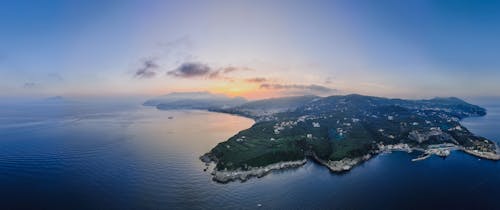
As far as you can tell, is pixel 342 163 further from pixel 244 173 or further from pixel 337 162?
pixel 244 173

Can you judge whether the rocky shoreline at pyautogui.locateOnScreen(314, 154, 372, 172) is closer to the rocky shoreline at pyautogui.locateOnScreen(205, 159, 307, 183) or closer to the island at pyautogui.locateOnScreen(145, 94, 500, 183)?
the island at pyautogui.locateOnScreen(145, 94, 500, 183)

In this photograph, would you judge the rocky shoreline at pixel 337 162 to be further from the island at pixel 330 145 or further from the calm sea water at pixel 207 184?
the calm sea water at pixel 207 184

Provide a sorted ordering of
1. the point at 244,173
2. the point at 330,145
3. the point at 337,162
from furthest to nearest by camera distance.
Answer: the point at 330,145, the point at 337,162, the point at 244,173

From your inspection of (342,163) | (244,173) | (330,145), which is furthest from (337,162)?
(244,173)

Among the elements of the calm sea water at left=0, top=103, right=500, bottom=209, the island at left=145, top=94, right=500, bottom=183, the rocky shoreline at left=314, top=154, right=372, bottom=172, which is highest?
the island at left=145, top=94, right=500, bottom=183

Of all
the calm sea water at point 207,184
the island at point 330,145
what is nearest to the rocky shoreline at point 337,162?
the island at point 330,145

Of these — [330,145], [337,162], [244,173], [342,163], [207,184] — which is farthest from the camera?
[330,145]

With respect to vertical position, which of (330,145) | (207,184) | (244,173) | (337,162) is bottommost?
(207,184)

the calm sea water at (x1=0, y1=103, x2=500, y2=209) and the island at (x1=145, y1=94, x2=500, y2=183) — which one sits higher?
the island at (x1=145, y1=94, x2=500, y2=183)

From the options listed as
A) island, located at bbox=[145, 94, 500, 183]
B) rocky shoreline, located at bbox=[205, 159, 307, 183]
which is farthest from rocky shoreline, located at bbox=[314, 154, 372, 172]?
rocky shoreline, located at bbox=[205, 159, 307, 183]

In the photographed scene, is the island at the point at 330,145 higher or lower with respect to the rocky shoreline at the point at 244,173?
higher

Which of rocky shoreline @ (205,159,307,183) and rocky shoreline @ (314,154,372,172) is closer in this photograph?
rocky shoreline @ (205,159,307,183)

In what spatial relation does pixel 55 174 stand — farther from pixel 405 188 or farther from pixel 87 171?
pixel 405 188
